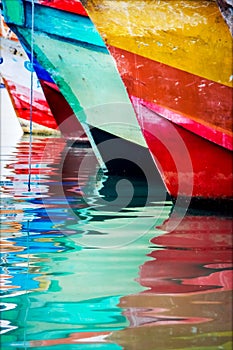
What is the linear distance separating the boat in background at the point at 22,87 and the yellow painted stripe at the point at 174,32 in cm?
757

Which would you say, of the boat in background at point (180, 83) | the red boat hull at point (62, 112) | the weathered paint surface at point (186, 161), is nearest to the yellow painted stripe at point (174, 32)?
the boat in background at point (180, 83)

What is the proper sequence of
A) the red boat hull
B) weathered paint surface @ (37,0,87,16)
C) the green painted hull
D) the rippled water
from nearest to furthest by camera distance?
the rippled water
weathered paint surface @ (37,0,87,16)
the green painted hull
the red boat hull

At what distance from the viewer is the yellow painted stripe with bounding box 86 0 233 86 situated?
4434mm

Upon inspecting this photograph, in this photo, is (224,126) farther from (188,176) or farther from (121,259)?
(121,259)

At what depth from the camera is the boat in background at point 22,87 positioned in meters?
12.5

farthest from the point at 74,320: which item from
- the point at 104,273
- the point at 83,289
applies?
the point at 104,273

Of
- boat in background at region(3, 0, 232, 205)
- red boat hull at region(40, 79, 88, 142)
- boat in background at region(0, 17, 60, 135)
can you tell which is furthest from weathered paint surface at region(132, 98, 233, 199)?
boat in background at region(0, 17, 60, 135)

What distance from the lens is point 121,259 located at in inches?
126

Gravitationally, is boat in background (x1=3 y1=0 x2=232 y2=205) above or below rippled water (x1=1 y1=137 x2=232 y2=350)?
above

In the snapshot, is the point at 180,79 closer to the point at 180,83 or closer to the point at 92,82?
the point at 180,83

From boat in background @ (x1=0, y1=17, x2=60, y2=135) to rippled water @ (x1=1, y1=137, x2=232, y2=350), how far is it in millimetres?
7722

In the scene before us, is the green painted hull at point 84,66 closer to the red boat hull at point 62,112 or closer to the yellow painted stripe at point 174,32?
the yellow painted stripe at point 174,32

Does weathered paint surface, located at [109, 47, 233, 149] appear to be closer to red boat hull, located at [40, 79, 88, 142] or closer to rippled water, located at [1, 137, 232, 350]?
rippled water, located at [1, 137, 232, 350]

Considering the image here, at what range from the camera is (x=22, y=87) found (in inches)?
526
